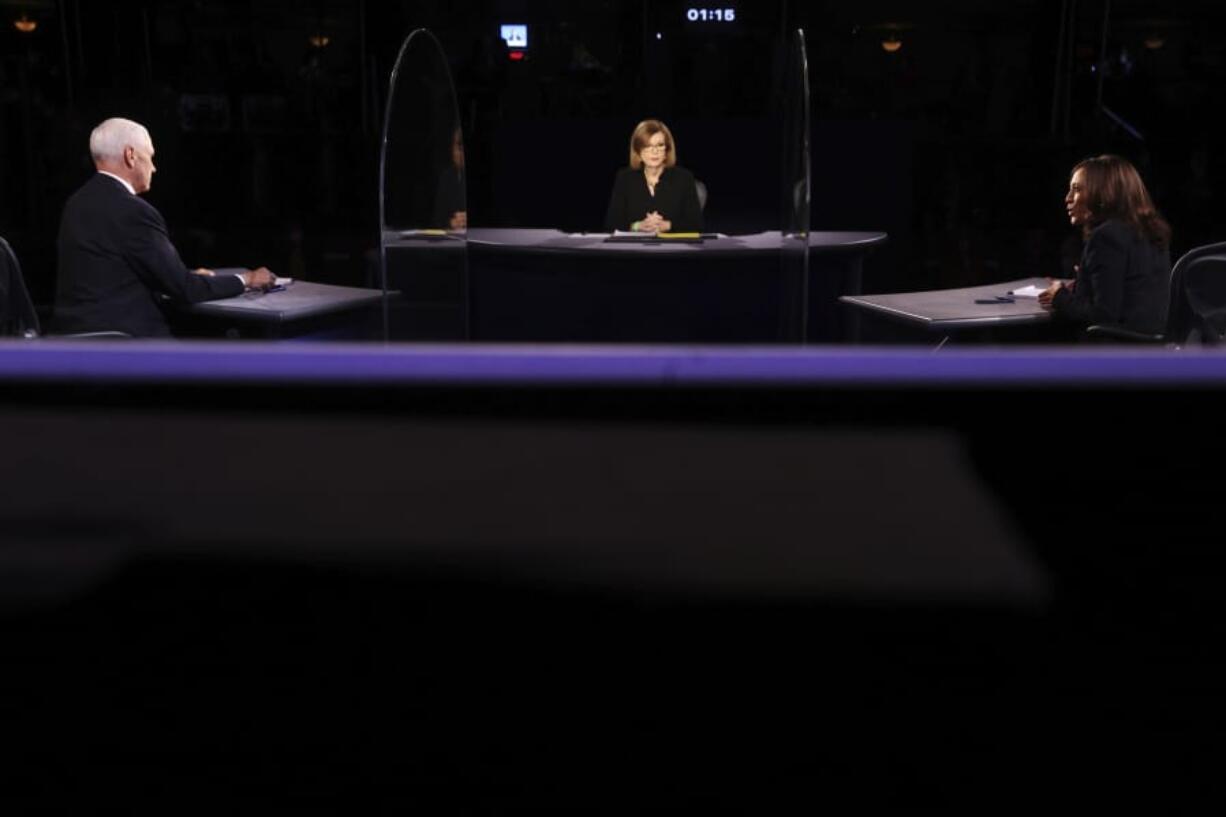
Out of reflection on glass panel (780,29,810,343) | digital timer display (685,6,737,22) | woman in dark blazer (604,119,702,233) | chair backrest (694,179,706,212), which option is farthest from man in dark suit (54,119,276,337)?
digital timer display (685,6,737,22)

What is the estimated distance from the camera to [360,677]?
1.27 metres

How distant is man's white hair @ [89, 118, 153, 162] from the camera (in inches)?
153

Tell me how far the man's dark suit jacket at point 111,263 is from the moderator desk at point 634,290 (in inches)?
59.2

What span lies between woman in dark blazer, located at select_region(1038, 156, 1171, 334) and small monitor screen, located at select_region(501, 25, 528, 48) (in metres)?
7.59

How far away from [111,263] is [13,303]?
0.40 metres

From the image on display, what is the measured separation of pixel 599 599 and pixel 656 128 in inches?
197

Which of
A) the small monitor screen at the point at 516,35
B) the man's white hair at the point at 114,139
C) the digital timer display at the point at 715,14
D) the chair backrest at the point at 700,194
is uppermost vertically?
the digital timer display at the point at 715,14

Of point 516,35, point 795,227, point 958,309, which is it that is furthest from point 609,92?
point 958,309

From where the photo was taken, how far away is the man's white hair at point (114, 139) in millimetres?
3883

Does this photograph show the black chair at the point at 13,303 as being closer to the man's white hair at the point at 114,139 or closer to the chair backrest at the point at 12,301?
the chair backrest at the point at 12,301

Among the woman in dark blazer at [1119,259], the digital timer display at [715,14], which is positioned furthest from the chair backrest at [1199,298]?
the digital timer display at [715,14]

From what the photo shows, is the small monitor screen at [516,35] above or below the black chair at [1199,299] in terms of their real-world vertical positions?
above

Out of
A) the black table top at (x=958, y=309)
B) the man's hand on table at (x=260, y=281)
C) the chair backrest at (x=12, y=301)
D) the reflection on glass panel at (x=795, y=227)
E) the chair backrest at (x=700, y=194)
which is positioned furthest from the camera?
the chair backrest at (x=700, y=194)

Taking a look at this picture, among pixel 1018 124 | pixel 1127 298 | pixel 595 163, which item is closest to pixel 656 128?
pixel 595 163
